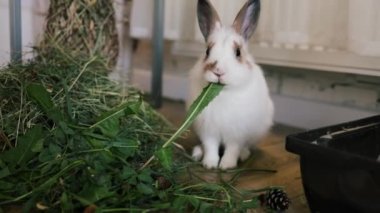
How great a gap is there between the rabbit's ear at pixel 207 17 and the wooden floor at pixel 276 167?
37 centimetres

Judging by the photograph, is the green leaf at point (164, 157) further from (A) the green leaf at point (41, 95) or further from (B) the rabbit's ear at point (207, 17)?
(B) the rabbit's ear at point (207, 17)

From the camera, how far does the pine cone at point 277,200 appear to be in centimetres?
81

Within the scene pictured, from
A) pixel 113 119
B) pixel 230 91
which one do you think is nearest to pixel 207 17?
pixel 230 91

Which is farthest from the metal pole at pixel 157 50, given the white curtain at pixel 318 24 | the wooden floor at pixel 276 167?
the wooden floor at pixel 276 167

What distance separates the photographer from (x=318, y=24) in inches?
52.2

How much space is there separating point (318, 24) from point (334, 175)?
28.8 inches

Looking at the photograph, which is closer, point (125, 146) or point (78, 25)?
point (125, 146)

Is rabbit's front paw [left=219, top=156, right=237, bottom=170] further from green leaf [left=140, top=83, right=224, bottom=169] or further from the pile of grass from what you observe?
the pile of grass

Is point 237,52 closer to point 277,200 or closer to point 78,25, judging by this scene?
point 277,200

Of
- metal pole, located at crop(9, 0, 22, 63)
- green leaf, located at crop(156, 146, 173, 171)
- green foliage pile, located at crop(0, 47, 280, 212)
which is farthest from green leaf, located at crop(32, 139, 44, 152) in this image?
metal pole, located at crop(9, 0, 22, 63)

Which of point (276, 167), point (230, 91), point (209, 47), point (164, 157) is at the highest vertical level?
point (209, 47)

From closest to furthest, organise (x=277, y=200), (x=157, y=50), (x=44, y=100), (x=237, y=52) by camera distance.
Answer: (x=277, y=200)
(x=44, y=100)
(x=237, y=52)
(x=157, y=50)

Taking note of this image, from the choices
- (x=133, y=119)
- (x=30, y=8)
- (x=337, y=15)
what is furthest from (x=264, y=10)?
(x=30, y=8)

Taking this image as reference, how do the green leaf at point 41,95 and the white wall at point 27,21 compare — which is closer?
the green leaf at point 41,95
